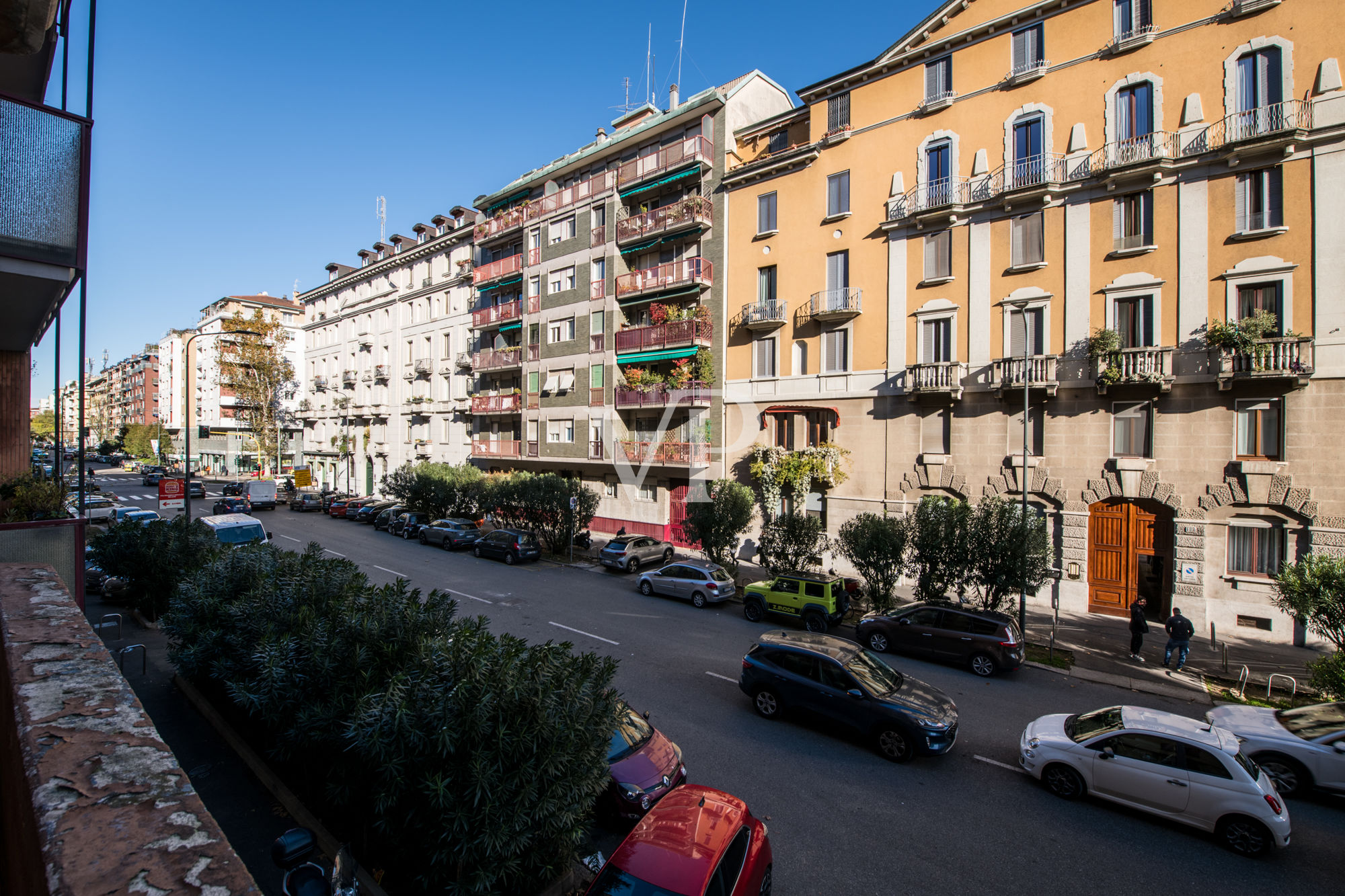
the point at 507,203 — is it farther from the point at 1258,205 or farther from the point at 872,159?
the point at 1258,205

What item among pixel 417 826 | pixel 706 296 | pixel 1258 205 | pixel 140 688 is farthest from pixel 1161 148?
pixel 140 688

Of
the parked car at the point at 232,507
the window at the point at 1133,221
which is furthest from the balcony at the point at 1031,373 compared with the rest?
Result: the parked car at the point at 232,507

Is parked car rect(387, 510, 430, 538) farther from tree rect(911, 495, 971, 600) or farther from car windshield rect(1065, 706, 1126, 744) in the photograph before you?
car windshield rect(1065, 706, 1126, 744)

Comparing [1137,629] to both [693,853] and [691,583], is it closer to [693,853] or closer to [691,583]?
[691,583]

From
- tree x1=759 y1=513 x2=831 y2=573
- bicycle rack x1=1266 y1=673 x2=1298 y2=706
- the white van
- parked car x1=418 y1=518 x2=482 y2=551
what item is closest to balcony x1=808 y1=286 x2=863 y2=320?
tree x1=759 y1=513 x2=831 y2=573

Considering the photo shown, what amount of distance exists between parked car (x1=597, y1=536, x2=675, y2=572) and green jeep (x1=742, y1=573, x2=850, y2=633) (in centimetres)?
703

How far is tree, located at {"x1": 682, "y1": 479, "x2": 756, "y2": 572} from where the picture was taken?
22172mm

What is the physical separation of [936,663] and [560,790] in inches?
489

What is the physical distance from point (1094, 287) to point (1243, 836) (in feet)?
56.2

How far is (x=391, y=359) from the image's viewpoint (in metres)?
47.1

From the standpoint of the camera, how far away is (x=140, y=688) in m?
10.4

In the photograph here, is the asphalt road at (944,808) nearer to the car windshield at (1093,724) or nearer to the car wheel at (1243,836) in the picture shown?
the car wheel at (1243,836)

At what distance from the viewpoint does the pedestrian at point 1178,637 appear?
46.5ft

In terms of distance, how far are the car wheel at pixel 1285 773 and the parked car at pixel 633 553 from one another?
18948 millimetres
